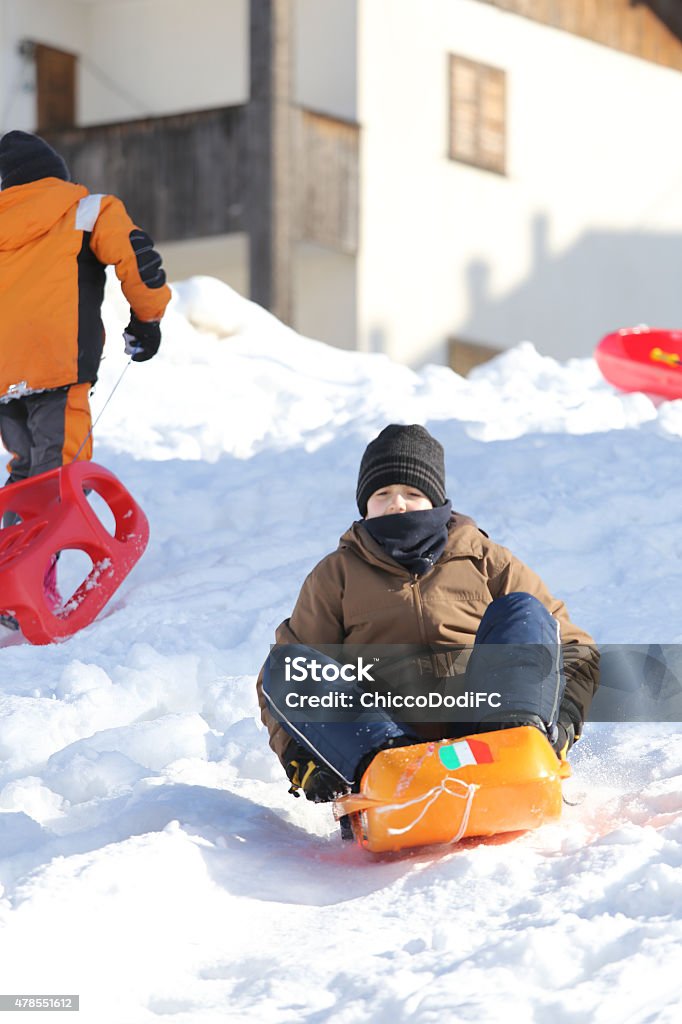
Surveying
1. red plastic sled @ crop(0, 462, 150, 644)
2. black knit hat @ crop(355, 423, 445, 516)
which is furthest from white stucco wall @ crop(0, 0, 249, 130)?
black knit hat @ crop(355, 423, 445, 516)

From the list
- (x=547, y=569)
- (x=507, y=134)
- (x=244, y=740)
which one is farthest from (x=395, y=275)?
(x=244, y=740)

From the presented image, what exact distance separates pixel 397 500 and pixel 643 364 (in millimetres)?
5484

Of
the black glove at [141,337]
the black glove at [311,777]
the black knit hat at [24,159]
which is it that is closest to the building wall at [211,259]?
the black knit hat at [24,159]

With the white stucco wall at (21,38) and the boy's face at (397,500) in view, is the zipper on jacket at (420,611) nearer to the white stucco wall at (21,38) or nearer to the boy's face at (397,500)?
the boy's face at (397,500)

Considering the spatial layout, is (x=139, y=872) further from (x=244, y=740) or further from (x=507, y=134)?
(x=507, y=134)

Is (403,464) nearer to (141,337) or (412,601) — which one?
(412,601)

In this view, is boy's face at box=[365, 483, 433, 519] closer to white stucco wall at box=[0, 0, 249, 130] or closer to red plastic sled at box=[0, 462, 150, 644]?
red plastic sled at box=[0, 462, 150, 644]

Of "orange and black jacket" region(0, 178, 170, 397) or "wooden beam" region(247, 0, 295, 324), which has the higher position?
"orange and black jacket" region(0, 178, 170, 397)

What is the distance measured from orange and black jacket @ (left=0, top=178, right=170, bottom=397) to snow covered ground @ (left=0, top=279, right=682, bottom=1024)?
764 millimetres

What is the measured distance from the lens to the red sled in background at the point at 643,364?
914 cm

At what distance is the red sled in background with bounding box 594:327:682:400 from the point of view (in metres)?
9.14

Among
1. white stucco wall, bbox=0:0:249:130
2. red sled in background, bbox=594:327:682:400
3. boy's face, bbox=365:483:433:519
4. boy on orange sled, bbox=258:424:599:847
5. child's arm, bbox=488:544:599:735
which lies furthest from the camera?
white stucco wall, bbox=0:0:249:130

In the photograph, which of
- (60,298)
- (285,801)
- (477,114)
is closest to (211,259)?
(477,114)

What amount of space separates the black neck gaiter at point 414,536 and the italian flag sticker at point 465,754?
491 mm
